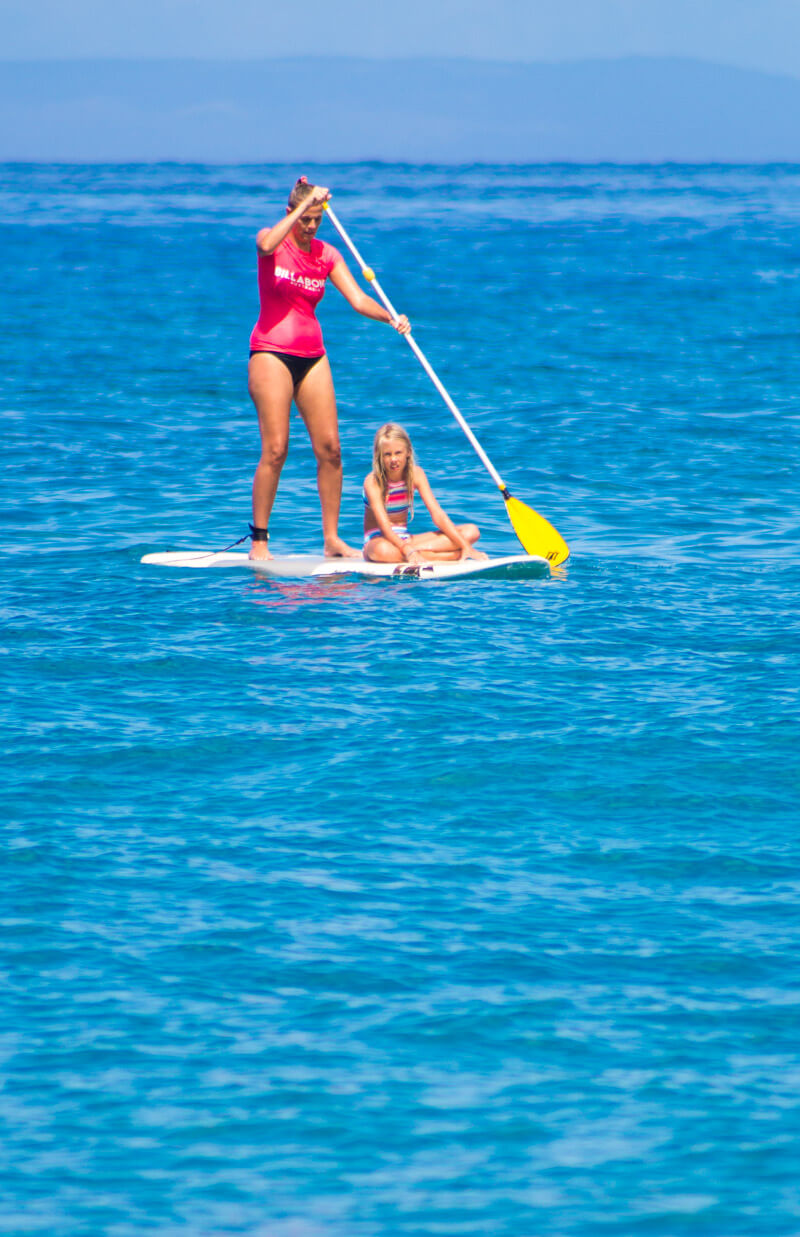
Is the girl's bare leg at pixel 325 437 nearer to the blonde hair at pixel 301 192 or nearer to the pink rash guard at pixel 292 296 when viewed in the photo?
the pink rash guard at pixel 292 296

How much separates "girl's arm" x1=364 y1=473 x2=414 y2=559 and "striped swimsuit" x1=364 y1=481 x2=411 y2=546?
84 millimetres

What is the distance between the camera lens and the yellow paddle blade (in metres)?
14.0

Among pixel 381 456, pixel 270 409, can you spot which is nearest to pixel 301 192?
pixel 270 409

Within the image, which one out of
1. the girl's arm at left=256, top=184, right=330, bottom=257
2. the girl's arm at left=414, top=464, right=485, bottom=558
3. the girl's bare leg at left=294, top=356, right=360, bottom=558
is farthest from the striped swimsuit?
the girl's arm at left=256, top=184, right=330, bottom=257

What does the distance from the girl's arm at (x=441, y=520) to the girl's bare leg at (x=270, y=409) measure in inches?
43.4

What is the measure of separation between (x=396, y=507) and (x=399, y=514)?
7 cm

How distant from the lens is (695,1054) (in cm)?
682

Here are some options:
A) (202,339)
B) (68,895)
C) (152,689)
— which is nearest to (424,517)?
(152,689)

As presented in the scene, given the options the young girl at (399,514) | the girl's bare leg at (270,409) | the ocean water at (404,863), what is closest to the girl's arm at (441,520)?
the young girl at (399,514)

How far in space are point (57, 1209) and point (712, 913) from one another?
3.36 meters

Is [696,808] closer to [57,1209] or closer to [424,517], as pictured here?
[57,1209]

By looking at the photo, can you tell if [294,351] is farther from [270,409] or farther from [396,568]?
[396,568]

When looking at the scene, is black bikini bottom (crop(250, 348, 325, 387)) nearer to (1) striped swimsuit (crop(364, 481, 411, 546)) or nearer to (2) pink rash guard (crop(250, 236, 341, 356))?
(2) pink rash guard (crop(250, 236, 341, 356))

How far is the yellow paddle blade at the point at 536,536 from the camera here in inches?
550
